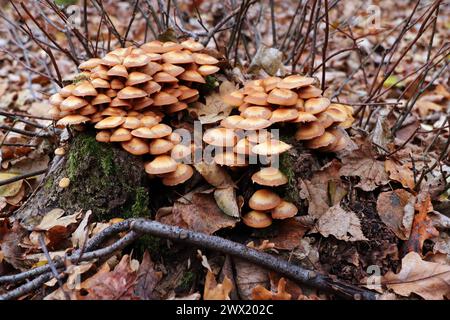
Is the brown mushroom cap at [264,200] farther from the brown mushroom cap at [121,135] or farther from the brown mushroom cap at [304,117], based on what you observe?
the brown mushroom cap at [121,135]

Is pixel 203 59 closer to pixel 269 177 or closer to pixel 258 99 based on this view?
pixel 258 99

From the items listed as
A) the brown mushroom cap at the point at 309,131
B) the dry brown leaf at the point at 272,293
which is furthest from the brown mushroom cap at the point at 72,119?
the dry brown leaf at the point at 272,293

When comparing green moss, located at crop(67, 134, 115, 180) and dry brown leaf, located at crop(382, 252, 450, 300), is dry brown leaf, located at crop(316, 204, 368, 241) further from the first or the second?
green moss, located at crop(67, 134, 115, 180)

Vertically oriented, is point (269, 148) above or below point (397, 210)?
above

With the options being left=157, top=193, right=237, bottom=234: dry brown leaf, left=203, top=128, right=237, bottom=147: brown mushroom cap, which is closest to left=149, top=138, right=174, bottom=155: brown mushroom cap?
left=203, top=128, right=237, bottom=147: brown mushroom cap

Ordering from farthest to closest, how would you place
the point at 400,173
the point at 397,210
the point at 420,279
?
the point at 400,173 → the point at 397,210 → the point at 420,279

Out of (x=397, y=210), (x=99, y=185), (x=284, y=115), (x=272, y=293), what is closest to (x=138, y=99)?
(x=99, y=185)
